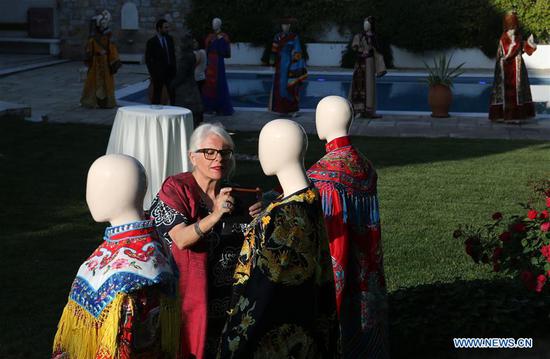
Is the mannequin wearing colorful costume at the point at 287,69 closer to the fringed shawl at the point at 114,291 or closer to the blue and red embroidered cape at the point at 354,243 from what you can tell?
the blue and red embroidered cape at the point at 354,243

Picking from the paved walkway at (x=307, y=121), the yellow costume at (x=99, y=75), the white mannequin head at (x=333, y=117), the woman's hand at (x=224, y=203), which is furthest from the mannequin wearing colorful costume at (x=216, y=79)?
the woman's hand at (x=224, y=203)

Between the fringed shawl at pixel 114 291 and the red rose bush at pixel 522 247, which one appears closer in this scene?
the fringed shawl at pixel 114 291

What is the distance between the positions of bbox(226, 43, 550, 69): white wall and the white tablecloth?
1767 cm

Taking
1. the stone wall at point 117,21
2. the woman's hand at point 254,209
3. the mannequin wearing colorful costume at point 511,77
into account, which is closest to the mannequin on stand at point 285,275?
the woman's hand at point 254,209

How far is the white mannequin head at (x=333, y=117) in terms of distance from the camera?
13.8 feet

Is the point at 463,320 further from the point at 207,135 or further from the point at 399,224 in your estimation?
the point at 399,224

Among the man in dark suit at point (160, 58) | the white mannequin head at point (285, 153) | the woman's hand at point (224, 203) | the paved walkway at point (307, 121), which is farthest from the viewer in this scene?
the man in dark suit at point (160, 58)

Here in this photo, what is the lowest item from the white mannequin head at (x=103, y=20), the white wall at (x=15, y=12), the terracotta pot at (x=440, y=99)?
the terracotta pot at (x=440, y=99)

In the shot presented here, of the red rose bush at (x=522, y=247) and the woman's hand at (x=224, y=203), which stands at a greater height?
the woman's hand at (x=224, y=203)

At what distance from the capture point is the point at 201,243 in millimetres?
3834

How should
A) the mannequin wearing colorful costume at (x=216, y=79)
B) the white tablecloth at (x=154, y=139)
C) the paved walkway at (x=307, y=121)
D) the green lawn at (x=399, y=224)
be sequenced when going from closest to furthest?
the green lawn at (x=399, y=224)
the white tablecloth at (x=154, y=139)
the paved walkway at (x=307, y=121)
the mannequin wearing colorful costume at (x=216, y=79)

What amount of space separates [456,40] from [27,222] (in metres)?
19.0

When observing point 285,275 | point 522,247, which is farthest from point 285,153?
point 522,247

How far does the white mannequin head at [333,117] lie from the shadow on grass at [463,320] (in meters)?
1.39
